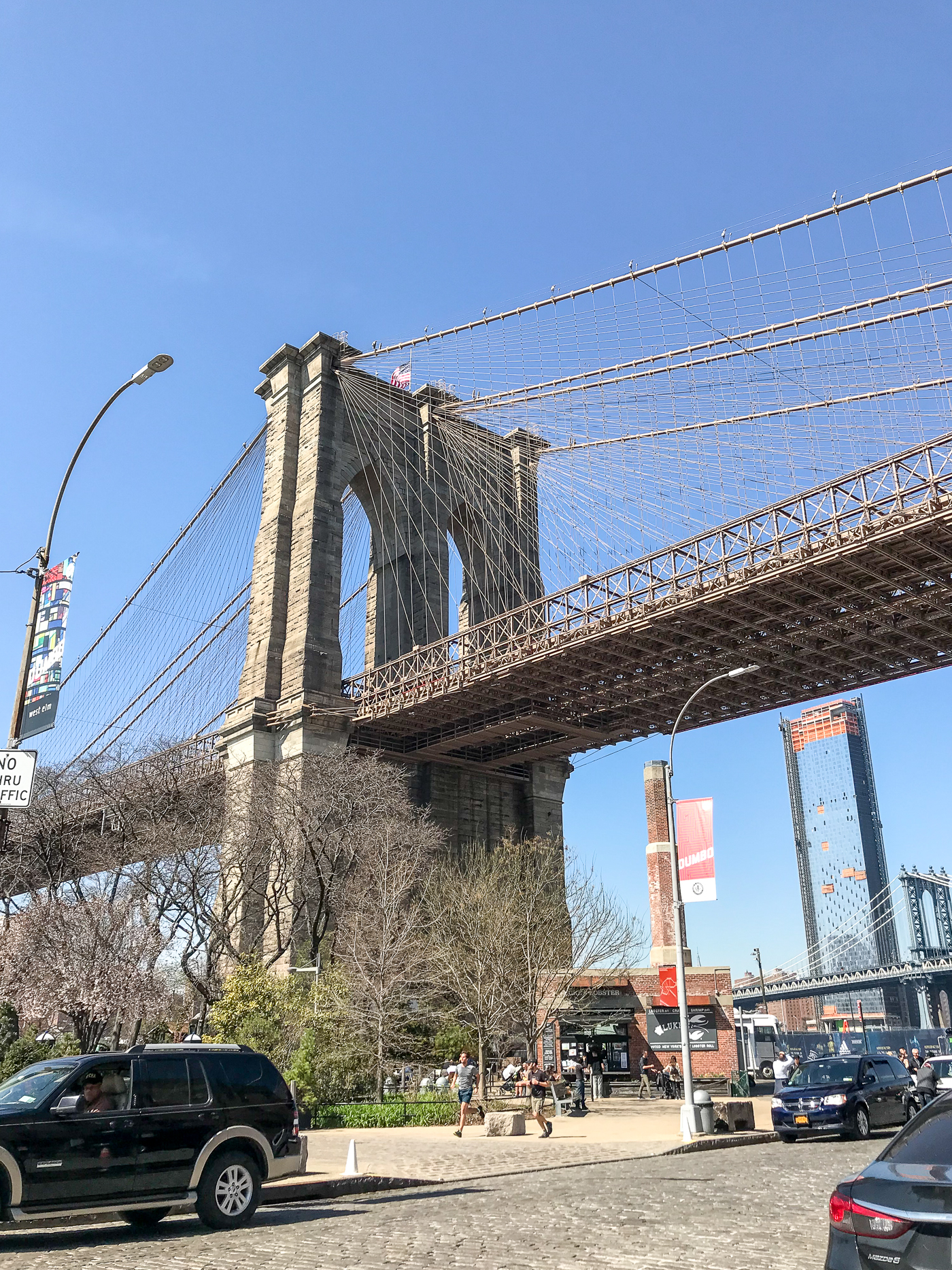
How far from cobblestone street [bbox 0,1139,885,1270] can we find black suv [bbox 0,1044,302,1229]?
36cm

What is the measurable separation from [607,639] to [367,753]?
13670 mm

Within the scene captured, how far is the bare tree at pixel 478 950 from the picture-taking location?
30.9 meters

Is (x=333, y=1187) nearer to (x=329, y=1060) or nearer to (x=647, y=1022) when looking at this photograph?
(x=329, y=1060)

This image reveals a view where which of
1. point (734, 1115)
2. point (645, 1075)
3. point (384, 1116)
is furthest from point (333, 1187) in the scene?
point (645, 1075)

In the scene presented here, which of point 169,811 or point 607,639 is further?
point 169,811

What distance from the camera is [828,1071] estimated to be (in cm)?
1964

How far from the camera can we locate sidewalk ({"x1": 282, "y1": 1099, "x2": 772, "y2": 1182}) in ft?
49.4

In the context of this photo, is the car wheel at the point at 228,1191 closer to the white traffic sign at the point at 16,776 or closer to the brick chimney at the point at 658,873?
the white traffic sign at the point at 16,776

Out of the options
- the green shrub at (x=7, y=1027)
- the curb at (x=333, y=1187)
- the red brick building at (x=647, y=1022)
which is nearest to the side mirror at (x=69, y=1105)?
the curb at (x=333, y=1187)

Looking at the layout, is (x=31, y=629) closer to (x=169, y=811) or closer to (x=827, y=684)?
(x=169, y=811)

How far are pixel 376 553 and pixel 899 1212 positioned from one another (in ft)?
165

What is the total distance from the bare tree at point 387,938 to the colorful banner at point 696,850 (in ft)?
32.7

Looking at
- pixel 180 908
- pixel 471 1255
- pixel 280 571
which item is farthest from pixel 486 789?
pixel 471 1255

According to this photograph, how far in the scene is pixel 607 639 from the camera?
37406 millimetres
